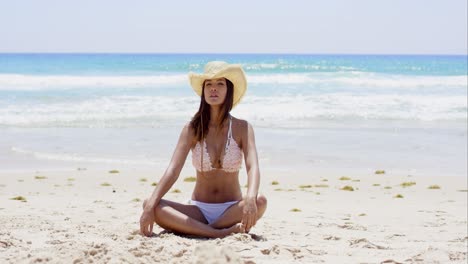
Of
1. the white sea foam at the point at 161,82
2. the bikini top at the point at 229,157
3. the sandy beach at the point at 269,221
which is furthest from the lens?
the white sea foam at the point at 161,82

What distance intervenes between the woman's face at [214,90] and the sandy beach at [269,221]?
1.01 m

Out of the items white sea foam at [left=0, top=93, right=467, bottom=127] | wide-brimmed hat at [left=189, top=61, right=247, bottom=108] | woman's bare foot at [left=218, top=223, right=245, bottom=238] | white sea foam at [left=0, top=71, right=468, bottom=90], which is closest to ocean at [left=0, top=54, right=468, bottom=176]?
white sea foam at [left=0, top=93, right=467, bottom=127]

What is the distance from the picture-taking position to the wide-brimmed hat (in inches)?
191

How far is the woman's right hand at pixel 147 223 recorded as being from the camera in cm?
480

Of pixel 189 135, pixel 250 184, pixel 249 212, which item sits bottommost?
pixel 249 212

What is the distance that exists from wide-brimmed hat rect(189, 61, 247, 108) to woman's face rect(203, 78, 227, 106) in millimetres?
53

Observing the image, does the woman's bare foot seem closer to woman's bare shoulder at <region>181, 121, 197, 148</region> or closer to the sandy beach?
Result: the sandy beach

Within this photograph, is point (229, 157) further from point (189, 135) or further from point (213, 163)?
point (189, 135)

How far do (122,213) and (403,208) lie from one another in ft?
9.98

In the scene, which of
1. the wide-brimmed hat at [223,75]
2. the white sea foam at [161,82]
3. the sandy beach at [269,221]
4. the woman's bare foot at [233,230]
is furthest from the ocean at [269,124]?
the woman's bare foot at [233,230]

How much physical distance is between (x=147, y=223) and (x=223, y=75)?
1195 mm

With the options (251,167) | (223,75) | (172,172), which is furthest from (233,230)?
(223,75)

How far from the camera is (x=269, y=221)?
6.23m

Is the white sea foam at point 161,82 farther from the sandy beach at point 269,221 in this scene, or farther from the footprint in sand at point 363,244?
the footprint in sand at point 363,244
